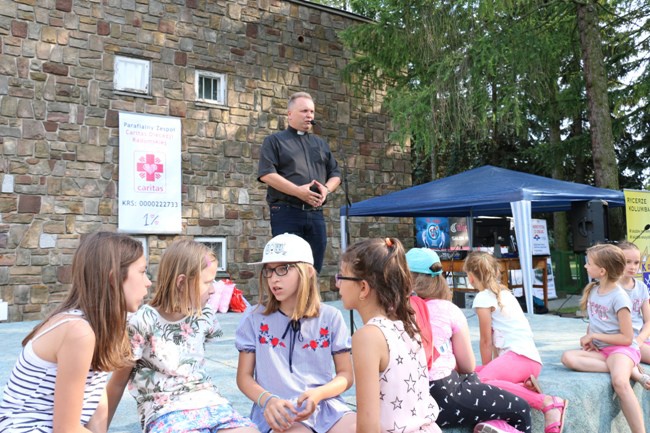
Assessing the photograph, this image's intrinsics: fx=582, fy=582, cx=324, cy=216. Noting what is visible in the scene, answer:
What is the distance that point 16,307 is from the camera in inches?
270

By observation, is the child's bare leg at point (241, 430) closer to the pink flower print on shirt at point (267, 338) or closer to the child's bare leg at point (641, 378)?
the pink flower print on shirt at point (267, 338)

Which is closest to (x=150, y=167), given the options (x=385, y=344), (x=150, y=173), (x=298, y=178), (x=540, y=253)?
(x=150, y=173)

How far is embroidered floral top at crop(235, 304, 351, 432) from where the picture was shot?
2199 mm

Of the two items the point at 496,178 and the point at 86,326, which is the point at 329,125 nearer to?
the point at 496,178

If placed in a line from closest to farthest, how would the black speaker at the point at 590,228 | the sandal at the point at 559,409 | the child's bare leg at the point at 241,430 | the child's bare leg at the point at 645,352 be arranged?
the child's bare leg at the point at 241,430 < the sandal at the point at 559,409 < the child's bare leg at the point at 645,352 < the black speaker at the point at 590,228

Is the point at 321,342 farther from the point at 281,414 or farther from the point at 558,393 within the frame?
the point at 558,393

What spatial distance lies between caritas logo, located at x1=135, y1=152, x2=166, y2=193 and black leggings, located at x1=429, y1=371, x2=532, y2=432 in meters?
6.05

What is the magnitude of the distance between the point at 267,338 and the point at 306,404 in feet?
1.15

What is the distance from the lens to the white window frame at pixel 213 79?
27.4ft

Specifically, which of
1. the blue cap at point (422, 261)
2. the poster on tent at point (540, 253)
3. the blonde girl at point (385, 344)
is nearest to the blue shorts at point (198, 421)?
the blonde girl at point (385, 344)

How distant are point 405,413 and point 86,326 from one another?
1.07 m

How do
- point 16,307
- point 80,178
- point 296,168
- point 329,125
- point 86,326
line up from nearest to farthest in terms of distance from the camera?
point 86,326 → point 296,168 → point 16,307 → point 80,178 → point 329,125

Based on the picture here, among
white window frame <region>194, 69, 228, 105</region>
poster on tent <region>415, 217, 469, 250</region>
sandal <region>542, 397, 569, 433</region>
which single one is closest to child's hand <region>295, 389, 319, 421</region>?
sandal <region>542, 397, 569, 433</region>

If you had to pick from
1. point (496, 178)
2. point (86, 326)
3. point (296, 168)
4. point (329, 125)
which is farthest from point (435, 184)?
point (86, 326)
